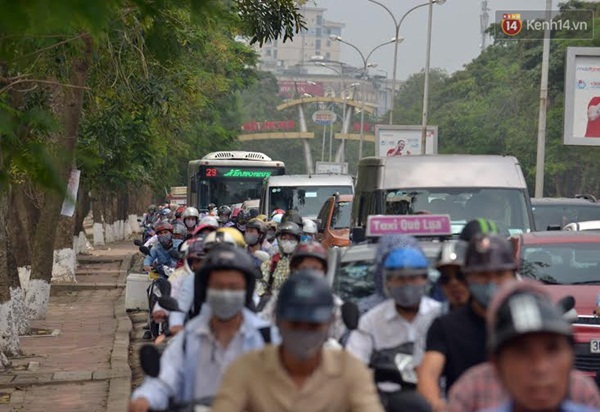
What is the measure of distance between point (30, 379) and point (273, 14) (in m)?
7.20

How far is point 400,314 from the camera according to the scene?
7.04 metres

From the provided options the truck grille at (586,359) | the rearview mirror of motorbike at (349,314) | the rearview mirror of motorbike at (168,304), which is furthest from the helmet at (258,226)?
the rearview mirror of motorbike at (349,314)

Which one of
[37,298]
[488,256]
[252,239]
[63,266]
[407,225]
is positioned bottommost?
[63,266]

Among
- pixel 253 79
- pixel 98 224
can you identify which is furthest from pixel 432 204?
pixel 253 79

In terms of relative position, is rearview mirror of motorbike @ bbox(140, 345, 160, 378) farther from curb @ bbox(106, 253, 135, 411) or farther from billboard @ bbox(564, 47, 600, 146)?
billboard @ bbox(564, 47, 600, 146)

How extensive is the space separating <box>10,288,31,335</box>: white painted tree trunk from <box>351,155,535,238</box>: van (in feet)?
17.0

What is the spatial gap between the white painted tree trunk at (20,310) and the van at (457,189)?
17.0ft

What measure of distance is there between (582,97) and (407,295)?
121ft

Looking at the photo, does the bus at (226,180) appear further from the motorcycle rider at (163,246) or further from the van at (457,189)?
the van at (457,189)

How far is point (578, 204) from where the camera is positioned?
2353 centimetres

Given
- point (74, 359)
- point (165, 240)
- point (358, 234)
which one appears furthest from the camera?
point (165, 240)

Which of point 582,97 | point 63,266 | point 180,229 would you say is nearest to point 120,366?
point 180,229

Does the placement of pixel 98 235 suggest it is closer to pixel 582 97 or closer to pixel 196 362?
pixel 582 97

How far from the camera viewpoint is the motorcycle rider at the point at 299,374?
4.74 m
